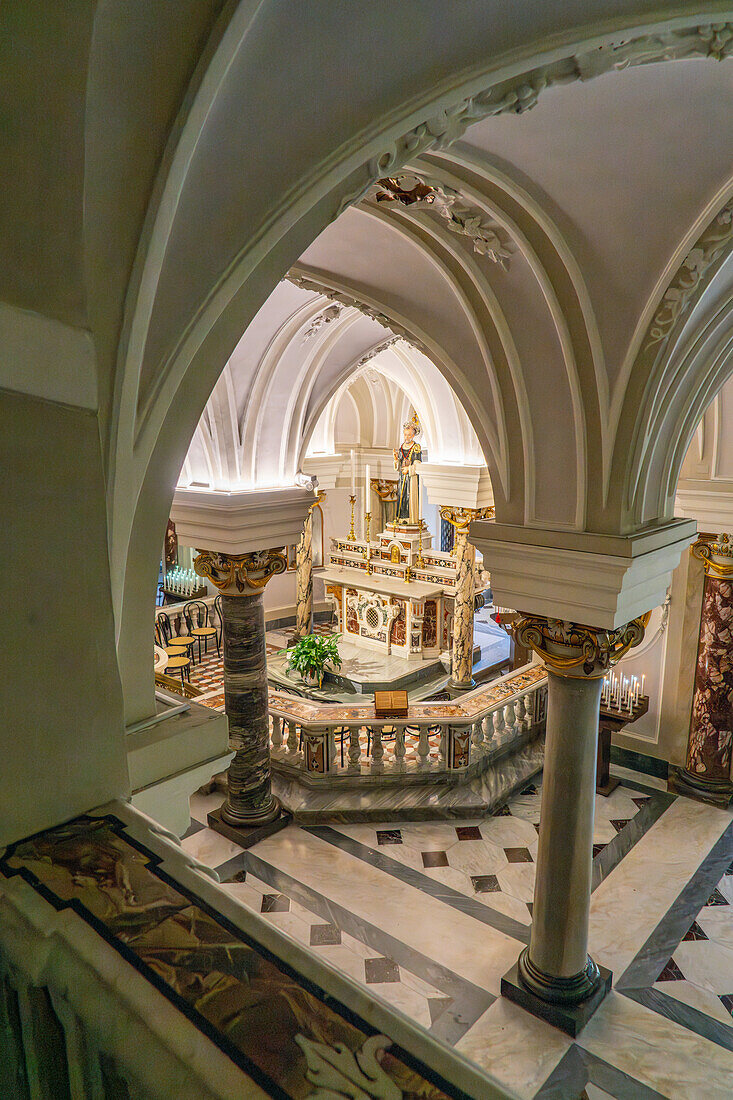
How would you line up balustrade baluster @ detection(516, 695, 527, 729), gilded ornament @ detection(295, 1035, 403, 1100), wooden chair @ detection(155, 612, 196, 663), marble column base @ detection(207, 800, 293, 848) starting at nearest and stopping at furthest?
1. gilded ornament @ detection(295, 1035, 403, 1100)
2. marble column base @ detection(207, 800, 293, 848)
3. balustrade baluster @ detection(516, 695, 527, 729)
4. wooden chair @ detection(155, 612, 196, 663)

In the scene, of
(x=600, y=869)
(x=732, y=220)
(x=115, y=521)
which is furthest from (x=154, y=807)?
(x=600, y=869)

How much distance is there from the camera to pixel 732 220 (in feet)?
11.7

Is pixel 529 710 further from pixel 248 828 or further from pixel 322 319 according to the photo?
pixel 322 319

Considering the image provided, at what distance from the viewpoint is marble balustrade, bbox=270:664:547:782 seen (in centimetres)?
855

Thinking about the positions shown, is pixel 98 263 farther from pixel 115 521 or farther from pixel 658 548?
pixel 658 548

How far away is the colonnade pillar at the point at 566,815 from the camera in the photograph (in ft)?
15.7

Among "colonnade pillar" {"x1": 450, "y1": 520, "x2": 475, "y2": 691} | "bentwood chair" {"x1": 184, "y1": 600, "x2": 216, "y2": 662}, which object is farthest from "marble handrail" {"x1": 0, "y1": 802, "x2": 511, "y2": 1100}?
"bentwood chair" {"x1": 184, "y1": 600, "x2": 216, "y2": 662}

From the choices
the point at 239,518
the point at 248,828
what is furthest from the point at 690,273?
the point at 248,828

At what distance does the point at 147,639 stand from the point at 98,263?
1.05 metres

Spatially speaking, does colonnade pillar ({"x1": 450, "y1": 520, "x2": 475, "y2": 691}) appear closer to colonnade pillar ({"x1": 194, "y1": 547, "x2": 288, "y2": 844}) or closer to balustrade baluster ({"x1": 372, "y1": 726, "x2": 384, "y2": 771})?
balustrade baluster ({"x1": 372, "y1": 726, "x2": 384, "y2": 771})

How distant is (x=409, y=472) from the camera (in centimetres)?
1484

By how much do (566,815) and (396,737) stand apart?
3.88m

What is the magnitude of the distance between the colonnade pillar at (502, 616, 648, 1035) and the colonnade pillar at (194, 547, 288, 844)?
330 cm

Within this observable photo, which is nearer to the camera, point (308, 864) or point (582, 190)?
point (582, 190)
